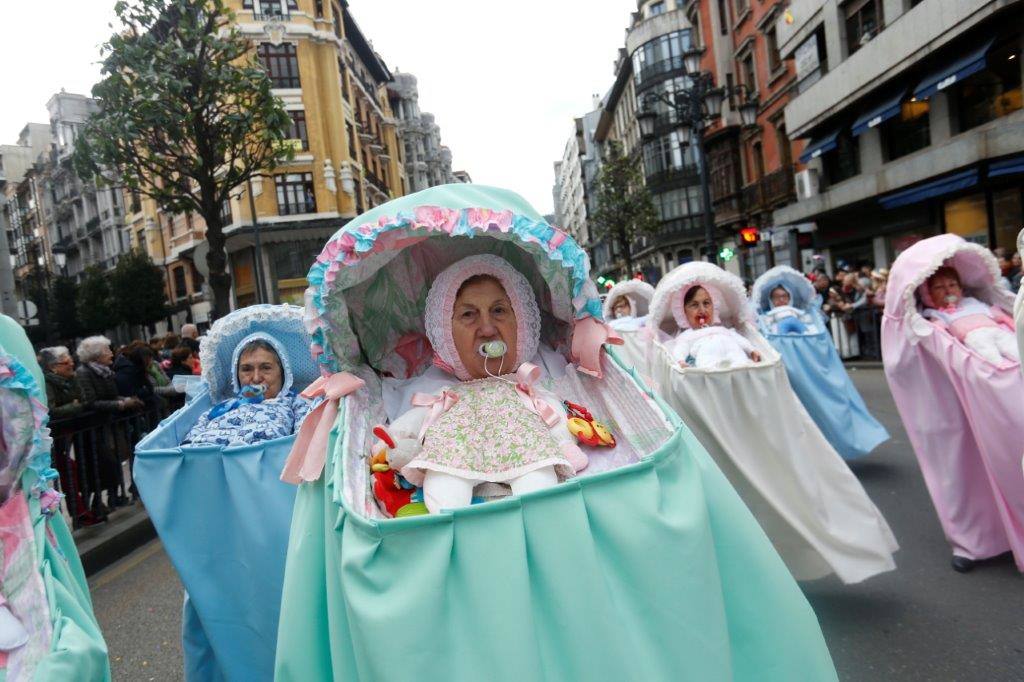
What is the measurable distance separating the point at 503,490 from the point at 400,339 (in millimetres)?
1046

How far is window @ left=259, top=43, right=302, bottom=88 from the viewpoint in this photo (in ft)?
106

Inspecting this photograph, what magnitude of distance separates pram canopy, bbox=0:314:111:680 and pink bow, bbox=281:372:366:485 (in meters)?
0.79

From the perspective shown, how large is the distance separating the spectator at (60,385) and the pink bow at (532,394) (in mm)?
5897

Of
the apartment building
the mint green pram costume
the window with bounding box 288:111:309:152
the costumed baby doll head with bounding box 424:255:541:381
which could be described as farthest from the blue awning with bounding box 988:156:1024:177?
the window with bounding box 288:111:309:152

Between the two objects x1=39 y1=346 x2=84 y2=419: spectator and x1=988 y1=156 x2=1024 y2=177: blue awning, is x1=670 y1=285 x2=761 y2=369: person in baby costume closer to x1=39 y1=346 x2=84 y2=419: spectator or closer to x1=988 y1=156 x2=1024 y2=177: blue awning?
x1=39 y1=346 x2=84 y2=419: spectator

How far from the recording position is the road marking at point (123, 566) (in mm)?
5980

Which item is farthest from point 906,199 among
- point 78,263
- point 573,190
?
point 573,190

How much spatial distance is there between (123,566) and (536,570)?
5919 mm

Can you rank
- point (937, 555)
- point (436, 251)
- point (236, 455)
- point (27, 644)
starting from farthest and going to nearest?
1. point (937, 555)
2. point (236, 455)
3. point (436, 251)
4. point (27, 644)

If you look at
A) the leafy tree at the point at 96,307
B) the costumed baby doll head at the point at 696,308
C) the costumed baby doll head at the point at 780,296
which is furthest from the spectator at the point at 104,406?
the leafy tree at the point at 96,307

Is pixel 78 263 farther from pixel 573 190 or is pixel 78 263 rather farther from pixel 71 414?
pixel 573 190

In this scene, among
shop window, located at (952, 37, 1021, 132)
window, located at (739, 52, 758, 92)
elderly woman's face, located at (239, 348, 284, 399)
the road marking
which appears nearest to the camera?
elderly woman's face, located at (239, 348, 284, 399)

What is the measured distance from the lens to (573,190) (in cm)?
10906

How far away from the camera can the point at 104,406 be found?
763 cm
